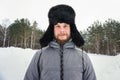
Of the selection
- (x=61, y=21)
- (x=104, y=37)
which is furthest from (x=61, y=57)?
(x=104, y=37)

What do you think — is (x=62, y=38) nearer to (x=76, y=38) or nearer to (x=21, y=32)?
(x=76, y=38)

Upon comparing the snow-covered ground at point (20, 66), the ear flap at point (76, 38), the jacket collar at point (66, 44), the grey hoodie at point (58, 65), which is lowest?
the snow-covered ground at point (20, 66)

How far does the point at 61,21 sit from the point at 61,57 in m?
0.31

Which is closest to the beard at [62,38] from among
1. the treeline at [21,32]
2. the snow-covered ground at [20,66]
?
the snow-covered ground at [20,66]

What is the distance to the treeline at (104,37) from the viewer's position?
36406 mm

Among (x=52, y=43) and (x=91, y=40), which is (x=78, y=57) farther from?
(x=91, y=40)

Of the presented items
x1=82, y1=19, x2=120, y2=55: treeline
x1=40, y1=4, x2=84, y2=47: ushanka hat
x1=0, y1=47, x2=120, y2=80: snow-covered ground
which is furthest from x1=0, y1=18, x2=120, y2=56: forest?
x1=40, y1=4, x2=84, y2=47: ushanka hat

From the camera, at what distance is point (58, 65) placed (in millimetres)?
2875

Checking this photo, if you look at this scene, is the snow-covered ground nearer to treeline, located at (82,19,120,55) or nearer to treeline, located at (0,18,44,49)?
treeline, located at (82,19,120,55)

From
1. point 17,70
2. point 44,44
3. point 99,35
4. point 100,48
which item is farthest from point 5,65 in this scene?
point 99,35

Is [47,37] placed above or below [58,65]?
above

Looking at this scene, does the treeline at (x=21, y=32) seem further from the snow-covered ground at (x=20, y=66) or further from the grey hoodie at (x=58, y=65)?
the grey hoodie at (x=58, y=65)

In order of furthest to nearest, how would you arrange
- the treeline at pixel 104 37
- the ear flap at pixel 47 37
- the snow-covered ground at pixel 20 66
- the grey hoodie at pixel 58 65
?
the treeline at pixel 104 37 < the snow-covered ground at pixel 20 66 < the ear flap at pixel 47 37 < the grey hoodie at pixel 58 65

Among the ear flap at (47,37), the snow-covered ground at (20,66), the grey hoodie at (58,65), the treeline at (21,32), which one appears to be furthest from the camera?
the treeline at (21,32)
